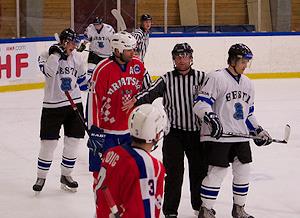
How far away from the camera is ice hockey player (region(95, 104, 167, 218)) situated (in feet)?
9.00

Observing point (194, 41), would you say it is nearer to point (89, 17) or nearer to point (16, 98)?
point (89, 17)

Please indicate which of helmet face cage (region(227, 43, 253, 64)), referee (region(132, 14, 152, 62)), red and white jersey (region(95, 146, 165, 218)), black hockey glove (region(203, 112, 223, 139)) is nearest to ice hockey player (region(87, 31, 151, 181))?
black hockey glove (region(203, 112, 223, 139))

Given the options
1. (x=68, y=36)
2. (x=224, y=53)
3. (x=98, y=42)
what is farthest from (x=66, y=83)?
(x=224, y=53)

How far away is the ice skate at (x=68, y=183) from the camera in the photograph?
563 centimetres

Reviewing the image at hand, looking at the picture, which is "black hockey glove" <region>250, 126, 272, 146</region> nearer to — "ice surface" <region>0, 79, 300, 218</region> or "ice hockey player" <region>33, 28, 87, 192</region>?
"ice surface" <region>0, 79, 300, 218</region>

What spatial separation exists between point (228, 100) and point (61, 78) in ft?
4.55

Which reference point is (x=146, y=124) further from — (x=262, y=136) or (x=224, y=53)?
(x=224, y=53)

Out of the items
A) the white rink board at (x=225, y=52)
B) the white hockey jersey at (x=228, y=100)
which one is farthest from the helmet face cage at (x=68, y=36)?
the white rink board at (x=225, y=52)

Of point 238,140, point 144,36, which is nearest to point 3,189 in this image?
point 238,140

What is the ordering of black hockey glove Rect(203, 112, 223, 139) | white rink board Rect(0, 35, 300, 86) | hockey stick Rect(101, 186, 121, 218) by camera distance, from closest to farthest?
hockey stick Rect(101, 186, 121, 218)
black hockey glove Rect(203, 112, 223, 139)
white rink board Rect(0, 35, 300, 86)

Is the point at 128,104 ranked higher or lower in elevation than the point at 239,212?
higher

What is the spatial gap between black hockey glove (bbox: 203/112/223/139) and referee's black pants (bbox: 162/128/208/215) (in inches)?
13.0

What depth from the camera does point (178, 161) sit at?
479 cm

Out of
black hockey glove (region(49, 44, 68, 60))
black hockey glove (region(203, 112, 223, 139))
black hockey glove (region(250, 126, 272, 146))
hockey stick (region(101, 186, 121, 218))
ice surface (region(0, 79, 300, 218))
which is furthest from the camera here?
black hockey glove (region(49, 44, 68, 60))
